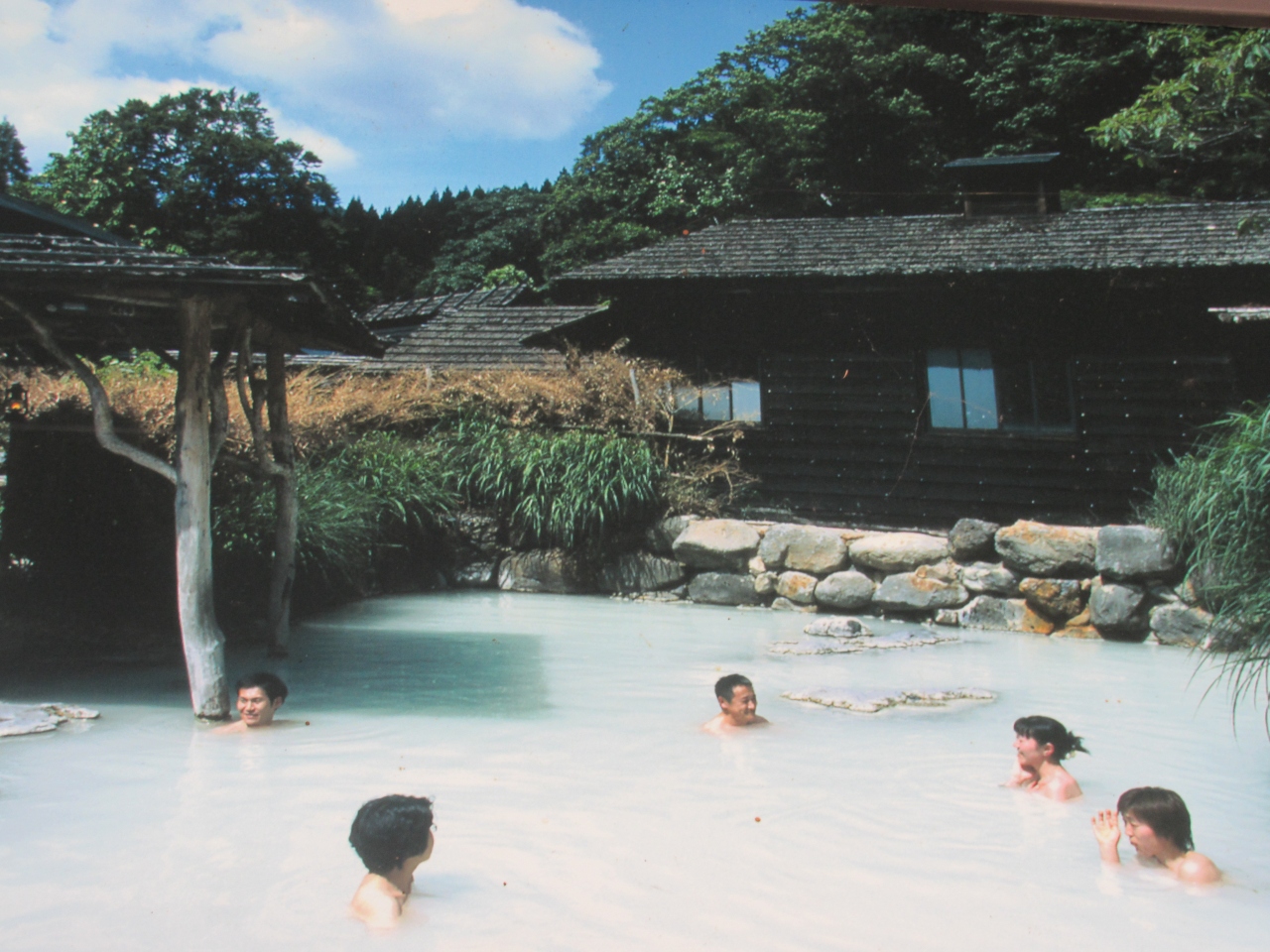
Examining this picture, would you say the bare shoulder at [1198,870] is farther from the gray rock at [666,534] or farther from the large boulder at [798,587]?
the gray rock at [666,534]

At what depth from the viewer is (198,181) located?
384 cm

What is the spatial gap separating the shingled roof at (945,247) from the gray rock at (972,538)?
1.76 metres

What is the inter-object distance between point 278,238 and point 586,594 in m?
3.92

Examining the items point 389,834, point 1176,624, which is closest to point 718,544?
point 1176,624

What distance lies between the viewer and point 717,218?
5539 millimetres

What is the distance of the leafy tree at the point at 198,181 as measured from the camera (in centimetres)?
359

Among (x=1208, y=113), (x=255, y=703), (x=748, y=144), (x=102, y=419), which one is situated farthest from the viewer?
(x=748, y=144)

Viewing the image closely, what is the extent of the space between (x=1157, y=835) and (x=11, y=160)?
4.37 metres

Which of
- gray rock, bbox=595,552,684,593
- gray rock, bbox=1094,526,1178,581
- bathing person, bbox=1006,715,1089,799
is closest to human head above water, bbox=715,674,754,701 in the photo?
bathing person, bbox=1006,715,1089,799

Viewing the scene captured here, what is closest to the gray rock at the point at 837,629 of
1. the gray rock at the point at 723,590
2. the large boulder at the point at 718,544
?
the gray rock at the point at 723,590

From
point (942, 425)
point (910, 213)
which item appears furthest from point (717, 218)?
point (942, 425)

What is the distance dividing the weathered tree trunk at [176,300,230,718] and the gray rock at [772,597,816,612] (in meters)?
3.93

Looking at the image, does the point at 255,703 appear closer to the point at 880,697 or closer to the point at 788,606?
the point at 880,697

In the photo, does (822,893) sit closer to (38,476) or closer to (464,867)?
(464,867)
